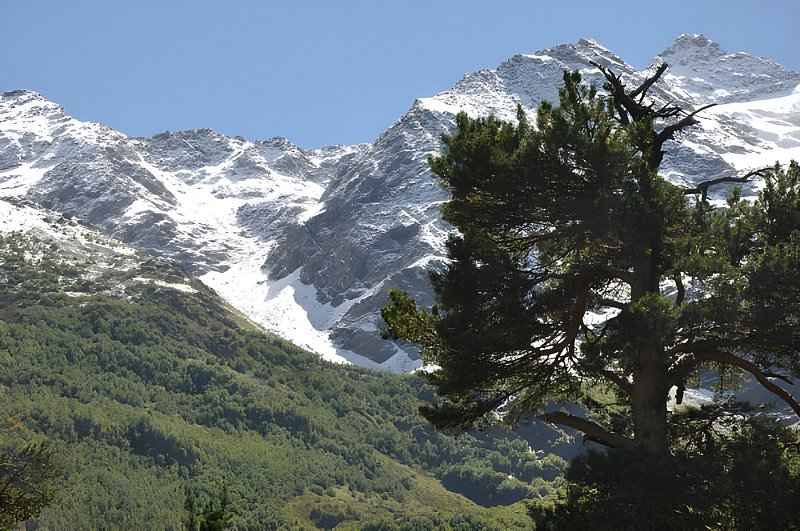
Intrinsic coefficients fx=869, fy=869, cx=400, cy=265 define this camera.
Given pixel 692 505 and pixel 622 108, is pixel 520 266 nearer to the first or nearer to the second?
pixel 622 108

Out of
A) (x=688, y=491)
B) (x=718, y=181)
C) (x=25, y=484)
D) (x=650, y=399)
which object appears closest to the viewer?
(x=688, y=491)

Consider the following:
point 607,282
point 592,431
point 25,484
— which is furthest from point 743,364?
point 25,484

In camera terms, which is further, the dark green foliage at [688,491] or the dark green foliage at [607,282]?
the dark green foliage at [607,282]

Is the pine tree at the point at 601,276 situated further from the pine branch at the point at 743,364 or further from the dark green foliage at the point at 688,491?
the dark green foliage at the point at 688,491

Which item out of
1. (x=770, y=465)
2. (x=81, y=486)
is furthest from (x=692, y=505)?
(x=81, y=486)

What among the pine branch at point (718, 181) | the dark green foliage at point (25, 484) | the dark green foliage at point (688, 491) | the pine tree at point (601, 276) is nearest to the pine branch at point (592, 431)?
the pine tree at point (601, 276)

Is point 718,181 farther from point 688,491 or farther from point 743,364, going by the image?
point 688,491

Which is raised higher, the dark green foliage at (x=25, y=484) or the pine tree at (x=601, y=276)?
the pine tree at (x=601, y=276)

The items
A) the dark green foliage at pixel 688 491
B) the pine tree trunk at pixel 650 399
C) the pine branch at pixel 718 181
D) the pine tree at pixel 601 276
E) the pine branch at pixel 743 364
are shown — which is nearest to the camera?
the dark green foliage at pixel 688 491

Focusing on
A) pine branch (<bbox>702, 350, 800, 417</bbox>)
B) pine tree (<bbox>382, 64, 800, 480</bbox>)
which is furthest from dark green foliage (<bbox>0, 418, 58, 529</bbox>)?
pine branch (<bbox>702, 350, 800, 417</bbox>)

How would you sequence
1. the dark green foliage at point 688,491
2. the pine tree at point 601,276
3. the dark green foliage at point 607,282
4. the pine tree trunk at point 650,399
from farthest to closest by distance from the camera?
the pine tree trunk at point 650,399 → the pine tree at point 601,276 → the dark green foliage at point 607,282 → the dark green foliage at point 688,491

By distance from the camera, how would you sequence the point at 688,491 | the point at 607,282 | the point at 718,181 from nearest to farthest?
the point at 688,491 < the point at 718,181 < the point at 607,282

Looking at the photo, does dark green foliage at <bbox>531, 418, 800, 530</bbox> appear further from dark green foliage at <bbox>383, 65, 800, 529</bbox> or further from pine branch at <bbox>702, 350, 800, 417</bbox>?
pine branch at <bbox>702, 350, 800, 417</bbox>

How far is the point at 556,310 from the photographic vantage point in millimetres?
25000
